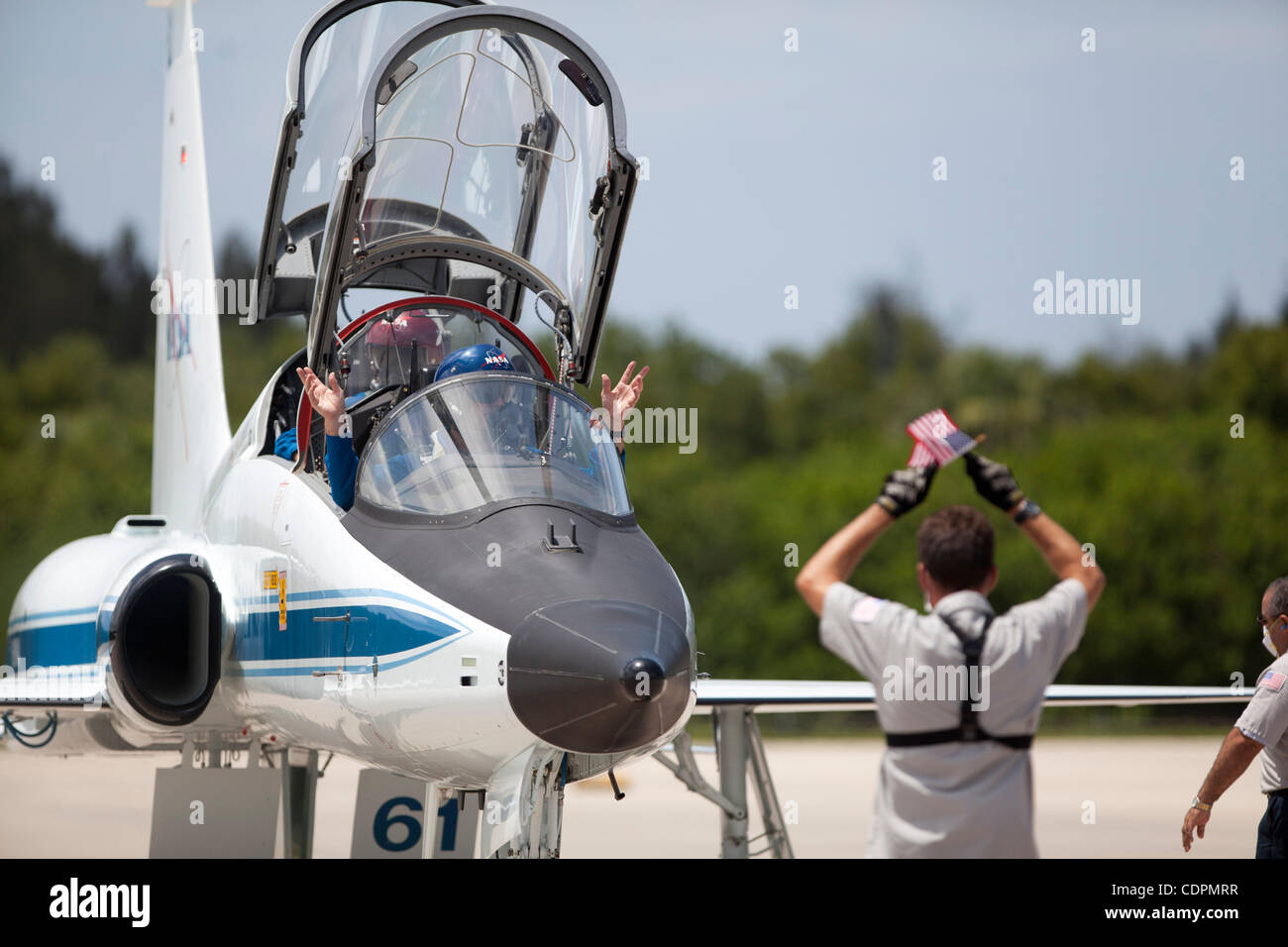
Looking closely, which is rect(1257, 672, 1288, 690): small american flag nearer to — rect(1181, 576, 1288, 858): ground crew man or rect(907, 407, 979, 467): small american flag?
rect(1181, 576, 1288, 858): ground crew man

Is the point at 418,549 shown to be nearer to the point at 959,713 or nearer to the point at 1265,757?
the point at 959,713

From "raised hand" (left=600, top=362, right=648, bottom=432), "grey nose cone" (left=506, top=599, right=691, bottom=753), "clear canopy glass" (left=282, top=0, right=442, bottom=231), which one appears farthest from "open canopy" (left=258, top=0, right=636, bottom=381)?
"grey nose cone" (left=506, top=599, right=691, bottom=753)

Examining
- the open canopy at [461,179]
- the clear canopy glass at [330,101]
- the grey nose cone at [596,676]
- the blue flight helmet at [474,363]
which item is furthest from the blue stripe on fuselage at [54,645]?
the grey nose cone at [596,676]

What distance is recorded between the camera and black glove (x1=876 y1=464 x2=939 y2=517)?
3.46 metres

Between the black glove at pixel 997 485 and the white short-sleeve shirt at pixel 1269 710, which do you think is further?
the white short-sleeve shirt at pixel 1269 710

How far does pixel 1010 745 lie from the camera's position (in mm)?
3342

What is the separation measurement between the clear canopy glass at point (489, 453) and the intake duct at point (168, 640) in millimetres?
1486

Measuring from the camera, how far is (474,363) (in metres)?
6.38

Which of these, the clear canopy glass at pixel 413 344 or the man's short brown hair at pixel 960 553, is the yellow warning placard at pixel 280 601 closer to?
the clear canopy glass at pixel 413 344

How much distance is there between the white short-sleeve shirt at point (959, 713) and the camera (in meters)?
3.32

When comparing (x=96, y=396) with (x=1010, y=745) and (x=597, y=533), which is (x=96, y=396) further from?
(x=1010, y=745)

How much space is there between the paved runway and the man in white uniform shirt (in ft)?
23.3

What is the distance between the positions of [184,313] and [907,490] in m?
8.48

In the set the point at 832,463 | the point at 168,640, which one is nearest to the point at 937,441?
the point at 168,640
